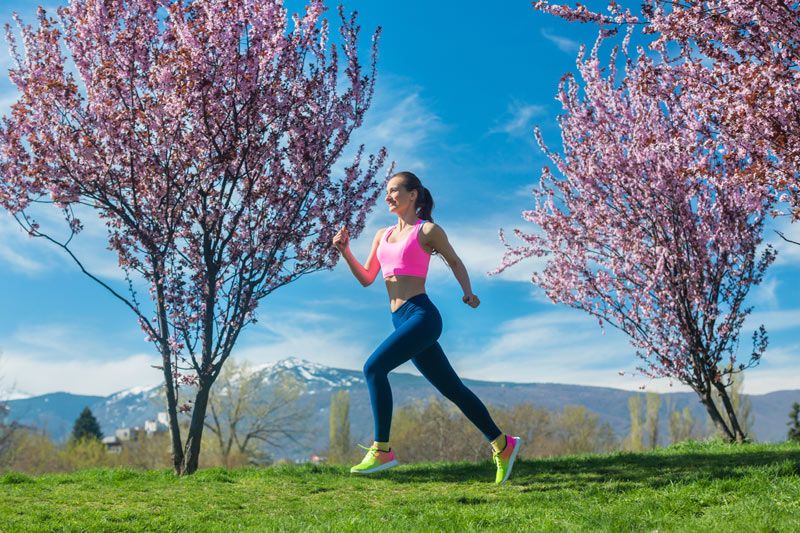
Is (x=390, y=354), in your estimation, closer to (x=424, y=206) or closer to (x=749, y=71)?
(x=424, y=206)

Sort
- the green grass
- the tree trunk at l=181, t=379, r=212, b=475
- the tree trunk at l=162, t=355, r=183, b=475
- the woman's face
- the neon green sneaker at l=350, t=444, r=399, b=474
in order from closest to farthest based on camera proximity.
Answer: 1. the green grass
2. the neon green sneaker at l=350, t=444, r=399, b=474
3. the woman's face
4. the tree trunk at l=162, t=355, r=183, b=475
5. the tree trunk at l=181, t=379, r=212, b=475

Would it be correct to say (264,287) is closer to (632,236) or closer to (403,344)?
(403,344)

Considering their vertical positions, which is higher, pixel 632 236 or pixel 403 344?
pixel 632 236

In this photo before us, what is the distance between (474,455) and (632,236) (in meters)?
43.2

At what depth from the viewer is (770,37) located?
7617 mm

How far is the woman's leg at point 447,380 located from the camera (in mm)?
7336

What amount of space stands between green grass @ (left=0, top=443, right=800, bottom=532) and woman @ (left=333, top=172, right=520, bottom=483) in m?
0.67

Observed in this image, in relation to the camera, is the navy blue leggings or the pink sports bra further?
the pink sports bra

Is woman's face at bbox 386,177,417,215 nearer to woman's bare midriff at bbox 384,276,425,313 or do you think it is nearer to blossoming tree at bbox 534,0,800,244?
woman's bare midriff at bbox 384,276,425,313

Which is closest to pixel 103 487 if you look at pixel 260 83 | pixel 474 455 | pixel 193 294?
pixel 193 294

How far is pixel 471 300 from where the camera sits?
7.20m

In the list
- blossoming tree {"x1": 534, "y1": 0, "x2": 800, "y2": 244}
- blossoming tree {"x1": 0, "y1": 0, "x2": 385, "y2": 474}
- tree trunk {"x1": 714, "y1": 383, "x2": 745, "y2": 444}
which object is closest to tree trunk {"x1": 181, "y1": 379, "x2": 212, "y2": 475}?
blossoming tree {"x1": 0, "y1": 0, "x2": 385, "y2": 474}

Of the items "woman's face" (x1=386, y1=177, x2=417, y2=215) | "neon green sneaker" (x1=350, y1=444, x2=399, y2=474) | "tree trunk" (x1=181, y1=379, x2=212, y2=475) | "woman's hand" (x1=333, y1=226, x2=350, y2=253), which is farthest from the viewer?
"tree trunk" (x1=181, y1=379, x2=212, y2=475)

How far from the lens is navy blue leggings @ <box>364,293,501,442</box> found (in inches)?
274
